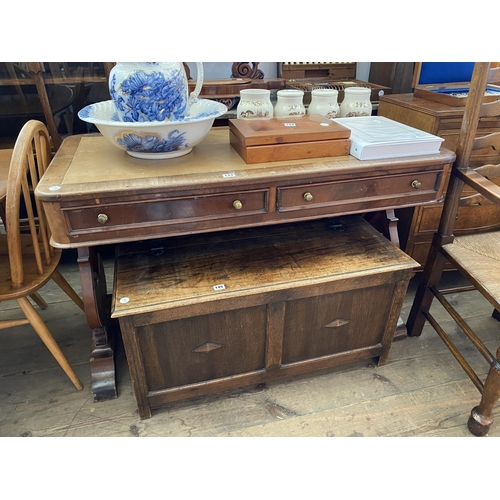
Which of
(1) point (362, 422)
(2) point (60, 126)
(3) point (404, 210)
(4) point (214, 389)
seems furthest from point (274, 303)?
(2) point (60, 126)

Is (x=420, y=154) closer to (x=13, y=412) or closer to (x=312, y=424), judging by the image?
(x=312, y=424)

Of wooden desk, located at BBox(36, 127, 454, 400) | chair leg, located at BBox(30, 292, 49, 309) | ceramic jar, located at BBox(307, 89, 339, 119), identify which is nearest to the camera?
wooden desk, located at BBox(36, 127, 454, 400)

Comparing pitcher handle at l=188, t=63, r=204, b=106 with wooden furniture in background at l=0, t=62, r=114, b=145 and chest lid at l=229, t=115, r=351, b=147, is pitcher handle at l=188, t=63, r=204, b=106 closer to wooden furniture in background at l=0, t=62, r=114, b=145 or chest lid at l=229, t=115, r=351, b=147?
chest lid at l=229, t=115, r=351, b=147

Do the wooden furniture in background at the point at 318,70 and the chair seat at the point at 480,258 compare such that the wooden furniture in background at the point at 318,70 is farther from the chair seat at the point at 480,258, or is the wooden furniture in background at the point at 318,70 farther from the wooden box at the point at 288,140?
the chair seat at the point at 480,258

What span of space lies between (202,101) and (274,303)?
0.67 m

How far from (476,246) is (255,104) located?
90cm

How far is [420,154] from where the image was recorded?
1.15 meters

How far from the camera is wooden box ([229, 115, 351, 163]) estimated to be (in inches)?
42.2

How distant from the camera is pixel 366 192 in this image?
113 cm

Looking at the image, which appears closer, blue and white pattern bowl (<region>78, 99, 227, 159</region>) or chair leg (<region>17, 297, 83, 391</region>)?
blue and white pattern bowl (<region>78, 99, 227, 159</region>)

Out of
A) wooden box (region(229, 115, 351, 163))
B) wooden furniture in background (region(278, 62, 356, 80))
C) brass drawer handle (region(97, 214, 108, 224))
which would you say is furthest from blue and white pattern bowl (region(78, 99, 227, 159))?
wooden furniture in background (region(278, 62, 356, 80))

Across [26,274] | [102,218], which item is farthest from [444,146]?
[26,274]

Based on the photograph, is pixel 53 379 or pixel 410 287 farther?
pixel 410 287

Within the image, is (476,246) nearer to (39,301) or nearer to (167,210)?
(167,210)
